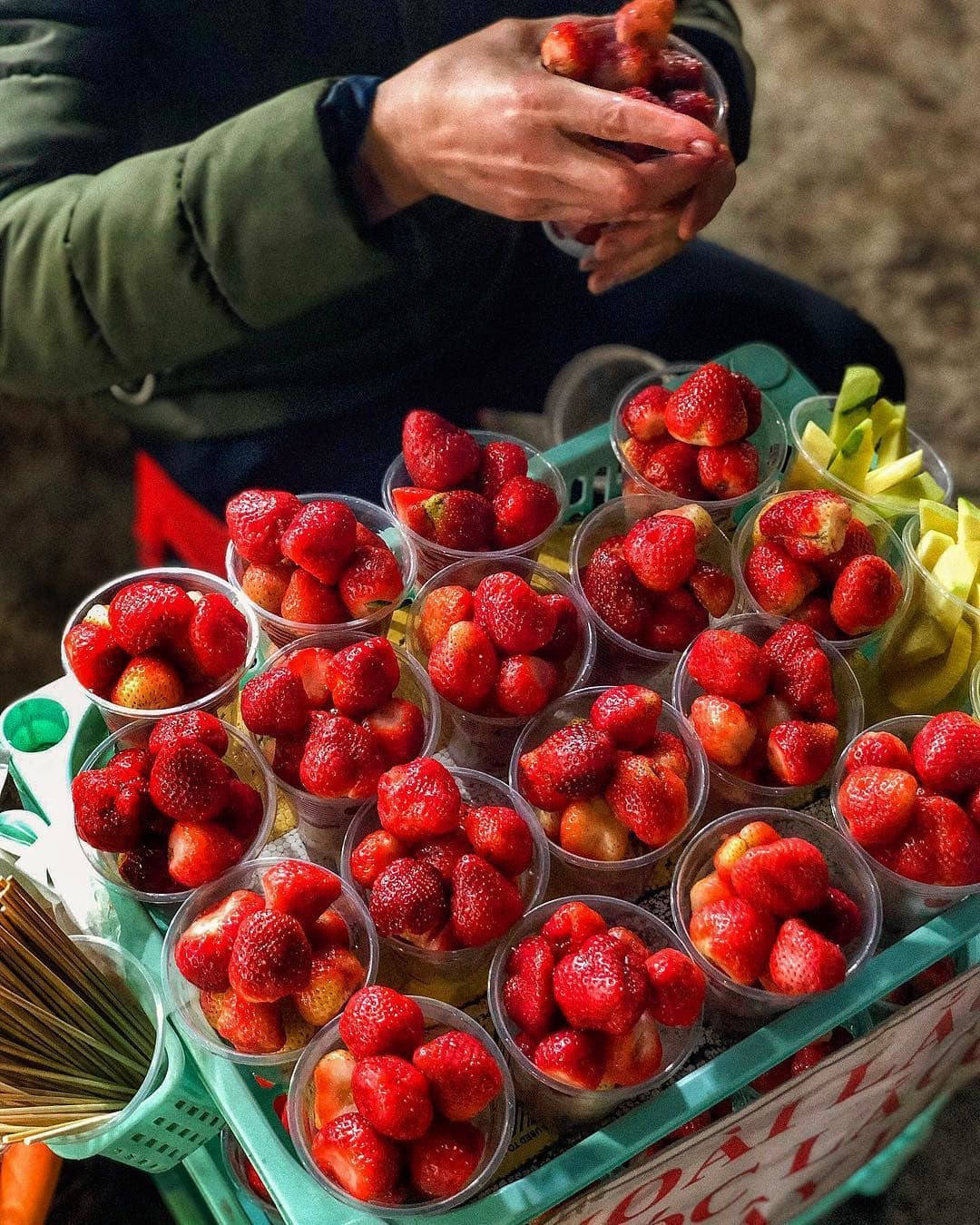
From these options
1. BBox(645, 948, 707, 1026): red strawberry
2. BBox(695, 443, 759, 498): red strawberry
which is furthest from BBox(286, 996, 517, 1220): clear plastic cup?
BBox(695, 443, 759, 498): red strawberry

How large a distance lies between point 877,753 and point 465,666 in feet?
1.44

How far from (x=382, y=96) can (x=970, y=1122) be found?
6.05 ft

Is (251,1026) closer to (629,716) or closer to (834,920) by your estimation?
(629,716)

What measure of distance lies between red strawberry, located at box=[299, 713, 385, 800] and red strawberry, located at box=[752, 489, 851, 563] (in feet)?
1.76

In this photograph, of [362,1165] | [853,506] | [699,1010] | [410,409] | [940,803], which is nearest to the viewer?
[362,1165]

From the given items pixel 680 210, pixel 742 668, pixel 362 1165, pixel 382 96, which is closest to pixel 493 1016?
pixel 362 1165

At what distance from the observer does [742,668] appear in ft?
4.09

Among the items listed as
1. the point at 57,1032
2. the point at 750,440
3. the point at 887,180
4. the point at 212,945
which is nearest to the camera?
the point at 212,945

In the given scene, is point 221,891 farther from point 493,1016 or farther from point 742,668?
point 742,668

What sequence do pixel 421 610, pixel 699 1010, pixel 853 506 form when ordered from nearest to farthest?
pixel 699 1010, pixel 421 610, pixel 853 506

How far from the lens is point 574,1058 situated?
3.38 feet

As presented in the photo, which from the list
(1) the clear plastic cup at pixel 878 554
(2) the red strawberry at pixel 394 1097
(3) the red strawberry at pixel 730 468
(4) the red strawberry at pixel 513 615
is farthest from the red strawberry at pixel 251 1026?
(3) the red strawberry at pixel 730 468

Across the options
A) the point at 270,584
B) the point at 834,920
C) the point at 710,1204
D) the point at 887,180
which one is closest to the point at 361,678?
the point at 270,584

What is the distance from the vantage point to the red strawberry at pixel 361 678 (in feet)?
3.94
